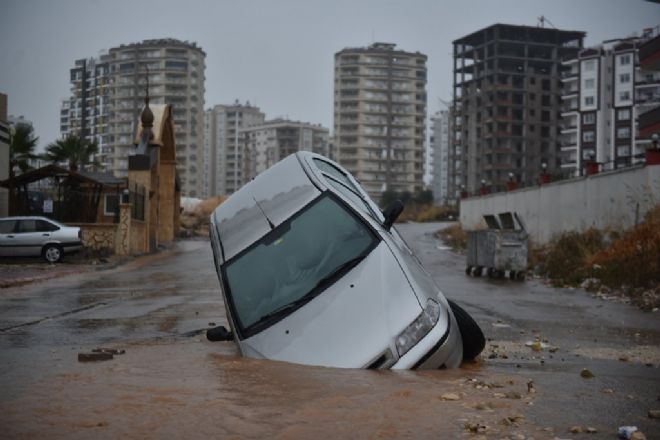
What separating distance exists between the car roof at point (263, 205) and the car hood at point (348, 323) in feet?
3.39

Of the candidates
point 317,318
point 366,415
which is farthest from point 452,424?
point 317,318

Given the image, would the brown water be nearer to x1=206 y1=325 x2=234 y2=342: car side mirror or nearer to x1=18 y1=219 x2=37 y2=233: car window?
x1=206 y1=325 x2=234 y2=342: car side mirror

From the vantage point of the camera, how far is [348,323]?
617 centimetres

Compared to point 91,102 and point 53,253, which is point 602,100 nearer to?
point 91,102

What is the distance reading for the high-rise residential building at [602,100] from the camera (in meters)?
110

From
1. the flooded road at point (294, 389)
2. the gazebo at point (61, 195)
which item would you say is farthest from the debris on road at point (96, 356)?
the gazebo at point (61, 195)

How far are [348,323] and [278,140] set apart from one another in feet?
561

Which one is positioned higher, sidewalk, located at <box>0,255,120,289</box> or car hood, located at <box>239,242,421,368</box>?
car hood, located at <box>239,242,421,368</box>

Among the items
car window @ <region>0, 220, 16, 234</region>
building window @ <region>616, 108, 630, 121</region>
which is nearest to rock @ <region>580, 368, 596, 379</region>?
car window @ <region>0, 220, 16, 234</region>

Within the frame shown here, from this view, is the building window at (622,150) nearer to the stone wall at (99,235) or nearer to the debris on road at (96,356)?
the stone wall at (99,235)

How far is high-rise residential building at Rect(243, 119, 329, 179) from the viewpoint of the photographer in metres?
176

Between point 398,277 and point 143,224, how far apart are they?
1210 inches

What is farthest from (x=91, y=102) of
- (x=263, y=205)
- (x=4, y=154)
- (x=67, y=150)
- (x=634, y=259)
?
(x=263, y=205)

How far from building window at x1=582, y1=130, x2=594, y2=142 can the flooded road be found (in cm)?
10933
